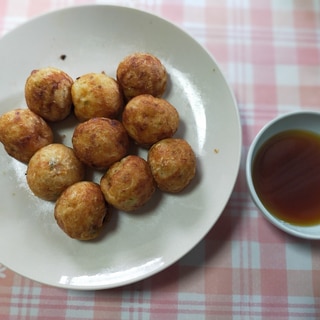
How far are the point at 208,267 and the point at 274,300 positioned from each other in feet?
0.65

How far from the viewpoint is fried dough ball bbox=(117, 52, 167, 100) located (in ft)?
3.64

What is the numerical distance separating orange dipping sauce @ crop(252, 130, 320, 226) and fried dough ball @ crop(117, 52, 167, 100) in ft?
1.13

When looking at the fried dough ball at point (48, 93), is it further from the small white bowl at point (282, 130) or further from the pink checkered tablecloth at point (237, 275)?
the small white bowl at point (282, 130)

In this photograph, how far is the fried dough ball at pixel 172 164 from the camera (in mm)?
1059

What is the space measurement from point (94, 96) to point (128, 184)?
250mm

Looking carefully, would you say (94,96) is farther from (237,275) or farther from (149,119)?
(237,275)

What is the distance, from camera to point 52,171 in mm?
1057

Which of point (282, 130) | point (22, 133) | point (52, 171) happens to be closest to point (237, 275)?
point (282, 130)

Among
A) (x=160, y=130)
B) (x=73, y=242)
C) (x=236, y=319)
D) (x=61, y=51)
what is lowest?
(x=236, y=319)

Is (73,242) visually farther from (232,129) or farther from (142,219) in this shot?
(232,129)

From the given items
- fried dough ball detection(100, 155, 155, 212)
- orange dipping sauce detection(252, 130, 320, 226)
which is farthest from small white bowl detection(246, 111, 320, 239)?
fried dough ball detection(100, 155, 155, 212)

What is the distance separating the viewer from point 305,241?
46.0 inches

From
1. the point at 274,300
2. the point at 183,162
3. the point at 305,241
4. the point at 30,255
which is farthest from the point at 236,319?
the point at 30,255

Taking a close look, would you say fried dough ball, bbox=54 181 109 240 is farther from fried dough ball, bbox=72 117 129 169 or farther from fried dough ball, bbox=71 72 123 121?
fried dough ball, bbox=71 72 123 121
